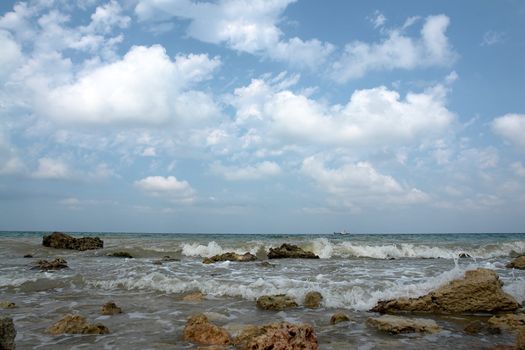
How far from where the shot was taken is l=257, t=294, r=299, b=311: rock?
844 centimetres

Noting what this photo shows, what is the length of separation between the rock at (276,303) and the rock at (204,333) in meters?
2.45

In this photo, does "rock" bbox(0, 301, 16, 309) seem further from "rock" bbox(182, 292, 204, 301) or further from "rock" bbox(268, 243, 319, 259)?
"rock" bbox(268, 243, 319, 259)

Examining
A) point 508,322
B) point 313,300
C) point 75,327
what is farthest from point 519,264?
point 75,327

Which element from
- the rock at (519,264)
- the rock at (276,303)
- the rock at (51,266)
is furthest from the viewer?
the rock at (519,264)

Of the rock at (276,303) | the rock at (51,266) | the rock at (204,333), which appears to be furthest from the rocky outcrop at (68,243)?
the rock at (204,333)

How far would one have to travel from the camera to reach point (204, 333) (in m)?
6.05

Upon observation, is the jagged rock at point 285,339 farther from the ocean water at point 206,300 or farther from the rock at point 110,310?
the rock at point 110,310

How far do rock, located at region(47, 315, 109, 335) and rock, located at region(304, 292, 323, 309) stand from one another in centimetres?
405

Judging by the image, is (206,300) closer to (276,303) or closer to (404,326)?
(276,303)

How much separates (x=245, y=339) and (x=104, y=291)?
21.7ft

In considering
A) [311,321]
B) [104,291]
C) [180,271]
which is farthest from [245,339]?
[180,271]

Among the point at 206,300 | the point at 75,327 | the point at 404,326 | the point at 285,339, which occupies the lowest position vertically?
the point at 206,300

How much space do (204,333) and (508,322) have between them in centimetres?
492

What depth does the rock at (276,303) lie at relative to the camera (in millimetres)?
8438
